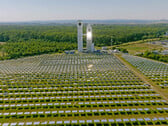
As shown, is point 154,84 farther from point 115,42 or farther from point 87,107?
point 115,42

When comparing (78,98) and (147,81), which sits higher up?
(78,98)

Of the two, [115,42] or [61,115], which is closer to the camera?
[61,115]

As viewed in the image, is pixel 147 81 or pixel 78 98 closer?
pixel 78 98

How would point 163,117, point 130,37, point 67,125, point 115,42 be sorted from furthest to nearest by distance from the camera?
1. point 130,37
2. point 115,42
3. point 163,117
4. point 67,125

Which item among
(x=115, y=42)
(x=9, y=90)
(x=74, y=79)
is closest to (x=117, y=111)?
(x=74, y=79)

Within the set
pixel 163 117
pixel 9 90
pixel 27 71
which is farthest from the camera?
pixel 27 71

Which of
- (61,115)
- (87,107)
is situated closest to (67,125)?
(61,115)

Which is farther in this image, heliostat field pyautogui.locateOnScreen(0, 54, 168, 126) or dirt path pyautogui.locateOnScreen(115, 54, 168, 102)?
dirt path pyautogui.locateOnScreen(115, 54, 168, 102)

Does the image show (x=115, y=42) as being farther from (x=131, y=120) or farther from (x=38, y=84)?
(x=131, y=120)

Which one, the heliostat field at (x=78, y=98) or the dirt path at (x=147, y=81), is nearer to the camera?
the heliostat field at (x=78, y=98)
